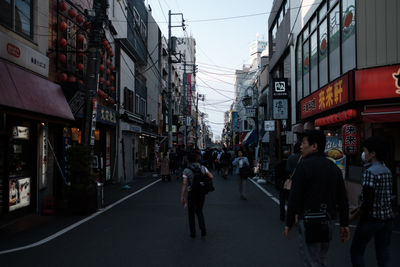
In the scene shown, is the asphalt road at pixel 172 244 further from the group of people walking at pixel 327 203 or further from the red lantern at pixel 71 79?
the red lantern at pixel 71 79

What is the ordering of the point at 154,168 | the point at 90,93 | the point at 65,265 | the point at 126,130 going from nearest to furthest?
the point at 65,265, the point at 90,93, the point at 126,130, the point at 154,168

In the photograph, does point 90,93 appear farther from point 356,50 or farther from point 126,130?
point 126,130

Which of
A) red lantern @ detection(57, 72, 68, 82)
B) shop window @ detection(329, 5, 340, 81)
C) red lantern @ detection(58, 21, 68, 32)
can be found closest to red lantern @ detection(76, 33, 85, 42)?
red lantern @ detection(58, 21, 68, 32)

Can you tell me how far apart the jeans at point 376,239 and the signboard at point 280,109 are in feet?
59.7

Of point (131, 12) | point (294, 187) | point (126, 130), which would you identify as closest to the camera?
point (294, 187)

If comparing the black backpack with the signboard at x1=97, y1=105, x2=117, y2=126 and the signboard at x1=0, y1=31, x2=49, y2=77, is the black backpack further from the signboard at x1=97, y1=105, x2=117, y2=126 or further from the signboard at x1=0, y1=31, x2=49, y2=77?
the signboard at x1=97, y1=105, x2=117, y2=126

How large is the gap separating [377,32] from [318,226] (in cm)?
1006

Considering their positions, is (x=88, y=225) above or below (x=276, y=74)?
below

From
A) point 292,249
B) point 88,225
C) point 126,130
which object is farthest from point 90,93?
point 126,130

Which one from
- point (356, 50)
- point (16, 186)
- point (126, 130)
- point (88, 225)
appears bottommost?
point (88, 225)

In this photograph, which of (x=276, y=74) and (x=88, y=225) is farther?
(x=276, y=74)

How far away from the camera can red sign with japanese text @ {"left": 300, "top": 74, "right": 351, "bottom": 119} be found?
12.7m

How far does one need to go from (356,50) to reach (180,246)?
30.6 ft

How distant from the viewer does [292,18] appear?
2225cm
